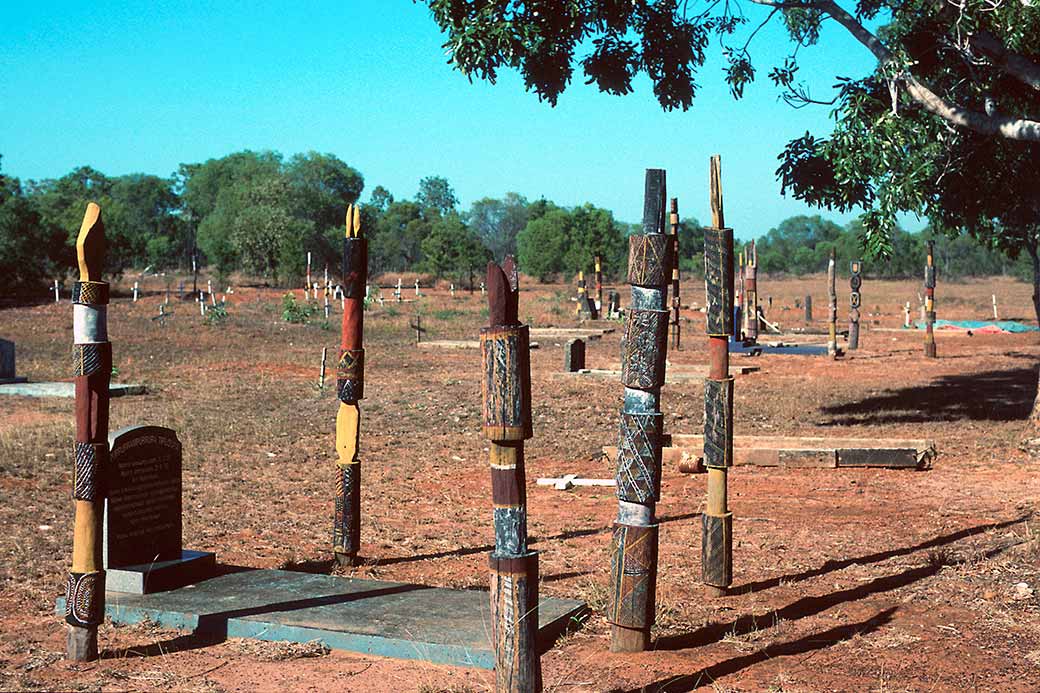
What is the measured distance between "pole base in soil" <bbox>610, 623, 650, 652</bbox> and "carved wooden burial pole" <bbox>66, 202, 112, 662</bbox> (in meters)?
2.82

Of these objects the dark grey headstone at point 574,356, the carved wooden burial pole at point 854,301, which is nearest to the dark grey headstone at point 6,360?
the dark grey headstone at point 574,356

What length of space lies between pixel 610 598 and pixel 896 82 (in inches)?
318

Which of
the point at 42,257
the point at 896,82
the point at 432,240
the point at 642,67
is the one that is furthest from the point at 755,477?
the point at 432,240

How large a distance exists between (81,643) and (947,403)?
14614 millimetres

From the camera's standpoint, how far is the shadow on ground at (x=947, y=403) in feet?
52.6

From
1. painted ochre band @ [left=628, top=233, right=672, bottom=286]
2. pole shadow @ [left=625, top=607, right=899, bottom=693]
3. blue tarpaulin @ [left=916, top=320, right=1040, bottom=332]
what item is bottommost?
pole shadow @ [left=625, top=607, right=899, bottom=693]

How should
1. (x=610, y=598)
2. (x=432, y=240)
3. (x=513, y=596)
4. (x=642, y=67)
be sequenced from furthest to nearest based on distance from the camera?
(x=432, y=240) < (x=642, y=67) < (x=610, y=598) < (x=513, y=596)

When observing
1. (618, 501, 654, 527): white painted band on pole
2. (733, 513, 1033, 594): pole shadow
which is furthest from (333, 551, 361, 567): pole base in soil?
(618, 501, 654, 527): white painted band on pole

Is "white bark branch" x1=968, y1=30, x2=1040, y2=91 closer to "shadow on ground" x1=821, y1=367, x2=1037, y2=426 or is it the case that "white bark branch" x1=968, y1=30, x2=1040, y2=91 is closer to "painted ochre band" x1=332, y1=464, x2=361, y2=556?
"shadow on ground" x1=821, y1=367, x2=1037, y2=426

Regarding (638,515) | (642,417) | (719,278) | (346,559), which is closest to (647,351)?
(642,417)

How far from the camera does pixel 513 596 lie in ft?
16.2

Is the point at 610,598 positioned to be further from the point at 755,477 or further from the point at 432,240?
the point at 432,240

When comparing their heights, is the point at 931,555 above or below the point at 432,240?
below

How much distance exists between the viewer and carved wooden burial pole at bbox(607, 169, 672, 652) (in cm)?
600
